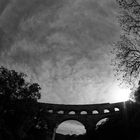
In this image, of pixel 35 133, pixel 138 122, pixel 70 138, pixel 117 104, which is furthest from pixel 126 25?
pixel 70 138

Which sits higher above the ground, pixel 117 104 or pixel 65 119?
pixel 117 104

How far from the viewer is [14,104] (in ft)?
93.9

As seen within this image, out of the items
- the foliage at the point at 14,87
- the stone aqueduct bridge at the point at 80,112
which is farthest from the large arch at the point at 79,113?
the foliage at the point at 14,87

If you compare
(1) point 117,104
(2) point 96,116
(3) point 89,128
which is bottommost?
(3) point 89,128

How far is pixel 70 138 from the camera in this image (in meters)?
60.5

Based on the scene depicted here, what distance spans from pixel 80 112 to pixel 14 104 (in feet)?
63.0

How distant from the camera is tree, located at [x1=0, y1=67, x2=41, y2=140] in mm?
28169

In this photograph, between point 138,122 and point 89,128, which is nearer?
point 138,122

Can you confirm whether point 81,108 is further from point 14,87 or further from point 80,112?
point 14,87

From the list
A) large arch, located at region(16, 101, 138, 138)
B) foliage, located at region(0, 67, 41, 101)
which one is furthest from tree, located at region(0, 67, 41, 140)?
large arch, located at region(16, 101, 138, 138)

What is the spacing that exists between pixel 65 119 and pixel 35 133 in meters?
9.78

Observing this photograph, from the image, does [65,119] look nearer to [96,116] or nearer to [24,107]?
[96,116]

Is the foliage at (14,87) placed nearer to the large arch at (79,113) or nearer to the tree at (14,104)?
the tree at (14,104)

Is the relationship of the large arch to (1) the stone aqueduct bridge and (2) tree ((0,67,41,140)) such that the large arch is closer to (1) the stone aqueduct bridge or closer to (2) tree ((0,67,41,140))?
(1) the stone aqueduct bridge
